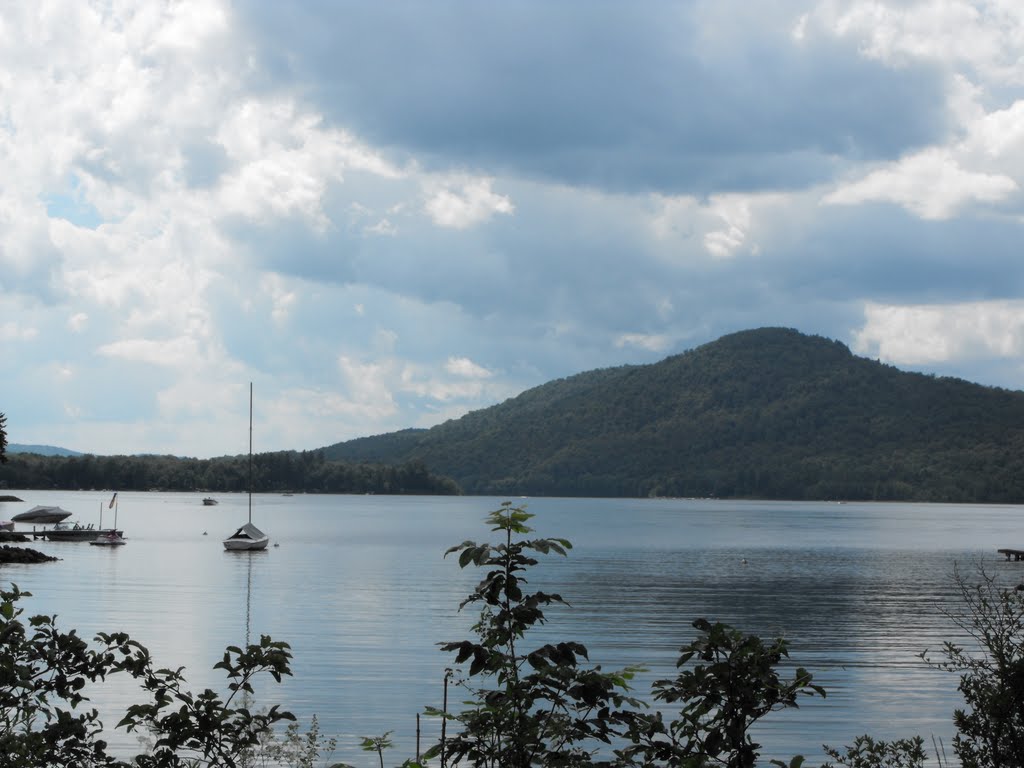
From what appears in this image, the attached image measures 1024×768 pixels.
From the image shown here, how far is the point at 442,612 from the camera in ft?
158

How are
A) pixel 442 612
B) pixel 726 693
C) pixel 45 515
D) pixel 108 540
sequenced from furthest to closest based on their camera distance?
pixel 45 515, pixel 108 540, pixel 442 612, pixel 726 693

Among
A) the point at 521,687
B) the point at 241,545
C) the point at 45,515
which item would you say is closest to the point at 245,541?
the point at 241,545

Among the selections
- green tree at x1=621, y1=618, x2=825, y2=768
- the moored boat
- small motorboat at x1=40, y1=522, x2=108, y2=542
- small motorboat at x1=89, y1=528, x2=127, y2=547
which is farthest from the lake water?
green tree at x1=621, y1=618, x2=825, y2=768

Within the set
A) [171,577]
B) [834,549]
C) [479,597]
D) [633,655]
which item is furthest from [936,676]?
[834,549]

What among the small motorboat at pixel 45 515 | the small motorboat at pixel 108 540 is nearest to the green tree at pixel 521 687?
the small motorboat at pixel 108 540

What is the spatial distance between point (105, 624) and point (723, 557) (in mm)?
61221

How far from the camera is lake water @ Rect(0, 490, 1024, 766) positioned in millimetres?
26781

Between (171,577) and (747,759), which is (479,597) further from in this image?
(171,577)

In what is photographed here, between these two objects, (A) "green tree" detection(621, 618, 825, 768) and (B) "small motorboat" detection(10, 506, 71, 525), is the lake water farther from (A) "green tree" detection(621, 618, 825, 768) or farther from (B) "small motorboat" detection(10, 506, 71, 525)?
(B) "small motorboat" detection(10, 506, 71, 525)

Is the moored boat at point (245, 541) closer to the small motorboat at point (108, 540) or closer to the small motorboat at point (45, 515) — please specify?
the small motorboat at point (108, 540)

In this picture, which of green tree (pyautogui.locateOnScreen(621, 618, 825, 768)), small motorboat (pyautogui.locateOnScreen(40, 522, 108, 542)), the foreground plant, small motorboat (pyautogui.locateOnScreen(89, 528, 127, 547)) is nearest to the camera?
green tree (pyautogui.locateOnScreen(621, 618, 825, 768))

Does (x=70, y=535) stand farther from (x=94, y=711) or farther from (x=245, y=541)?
(x=94, y=711)

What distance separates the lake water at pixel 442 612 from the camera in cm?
2678

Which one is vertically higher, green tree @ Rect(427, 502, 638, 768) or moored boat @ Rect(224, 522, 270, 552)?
green tree @ Rect(427, 502, 638, 768)
